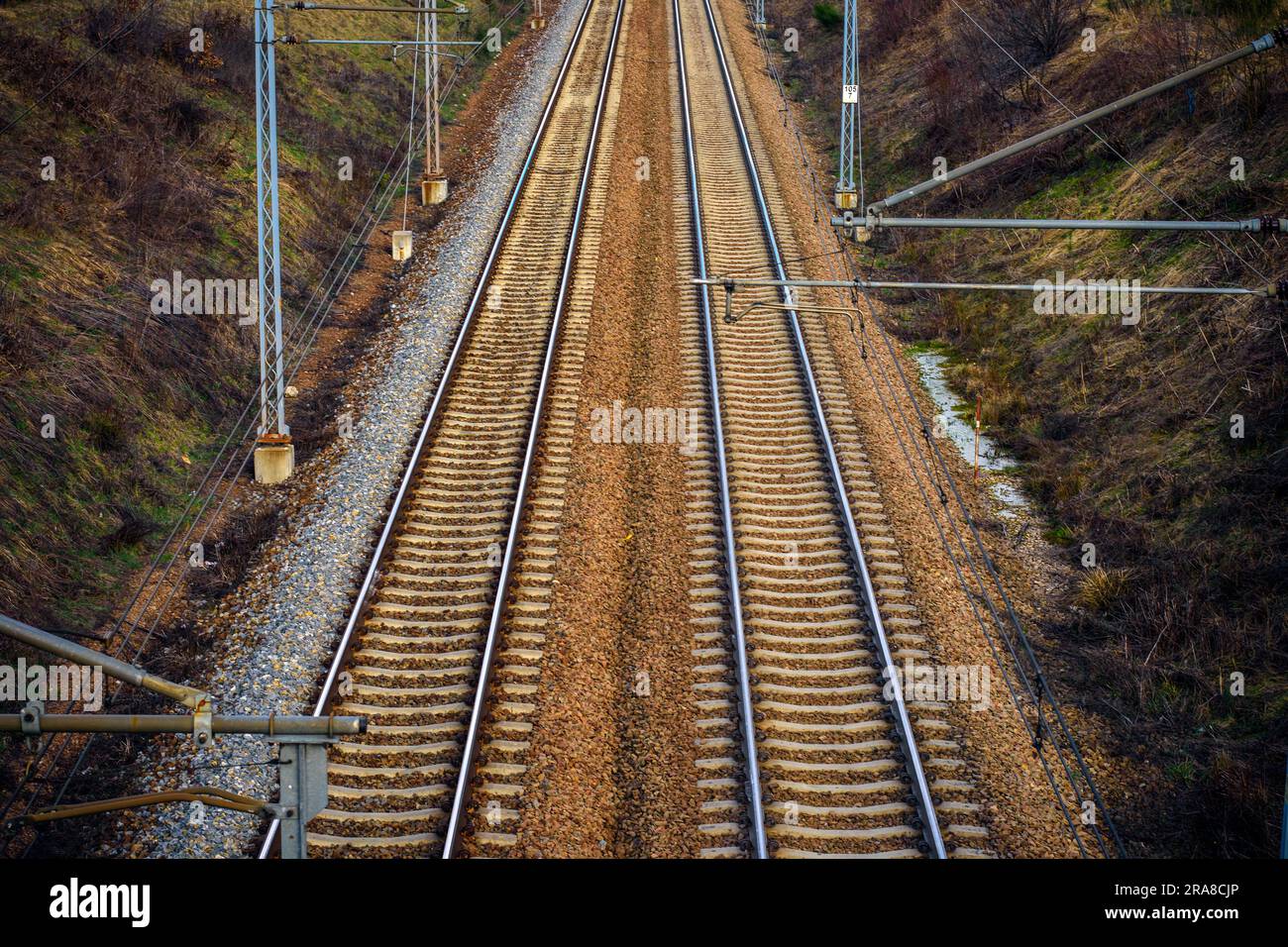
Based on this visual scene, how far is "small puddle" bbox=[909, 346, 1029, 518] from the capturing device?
1742 centimetres

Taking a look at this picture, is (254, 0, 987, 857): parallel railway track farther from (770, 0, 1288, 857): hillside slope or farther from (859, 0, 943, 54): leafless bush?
(859, 0, 943, 54): leafless bush

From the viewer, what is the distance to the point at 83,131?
71.1 ft

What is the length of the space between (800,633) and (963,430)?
279 inches

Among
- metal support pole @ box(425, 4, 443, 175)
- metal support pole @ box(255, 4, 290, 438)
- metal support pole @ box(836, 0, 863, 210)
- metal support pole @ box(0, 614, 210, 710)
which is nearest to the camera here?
metal support pole @ box(0, 614, 210, 710)

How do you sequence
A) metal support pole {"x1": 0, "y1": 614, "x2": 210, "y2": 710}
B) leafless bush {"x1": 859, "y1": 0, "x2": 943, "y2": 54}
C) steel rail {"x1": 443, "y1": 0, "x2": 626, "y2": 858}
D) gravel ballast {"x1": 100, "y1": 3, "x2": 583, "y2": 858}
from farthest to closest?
leafless bush {"x1": 859, "y1": 0, "x2": 943, "y2": 54}, gravel ballast {"x1": 100, "y1": 3, "x2": 583, "y2": 858}, steel rail {"x1": 443, "y1": 0, "x2": 626, "y2": 858}, metal support pole {"x1": 0, "y1": 614, "x2": 210, "y2": 710}

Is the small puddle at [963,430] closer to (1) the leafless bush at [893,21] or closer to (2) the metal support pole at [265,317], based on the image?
(2) the metal support pole at [265,317]

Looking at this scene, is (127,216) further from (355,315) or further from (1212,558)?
(1212,558)

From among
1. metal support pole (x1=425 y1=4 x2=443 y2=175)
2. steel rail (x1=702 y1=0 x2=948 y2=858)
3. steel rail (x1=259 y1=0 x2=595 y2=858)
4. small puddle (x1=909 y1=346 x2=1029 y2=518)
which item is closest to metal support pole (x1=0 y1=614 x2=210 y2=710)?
steel rail (x1=259 y1=0 x2=595 y2=858)

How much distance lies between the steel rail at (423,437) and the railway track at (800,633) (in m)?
3.73

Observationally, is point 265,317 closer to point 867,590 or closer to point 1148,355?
point 867,590

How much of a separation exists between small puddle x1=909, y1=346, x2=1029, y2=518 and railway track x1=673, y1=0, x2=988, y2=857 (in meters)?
1.82

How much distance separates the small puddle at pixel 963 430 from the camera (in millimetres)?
17422

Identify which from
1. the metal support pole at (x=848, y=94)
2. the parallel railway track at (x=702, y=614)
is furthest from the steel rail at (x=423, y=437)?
the metal support pole at (x=848, y=94)
